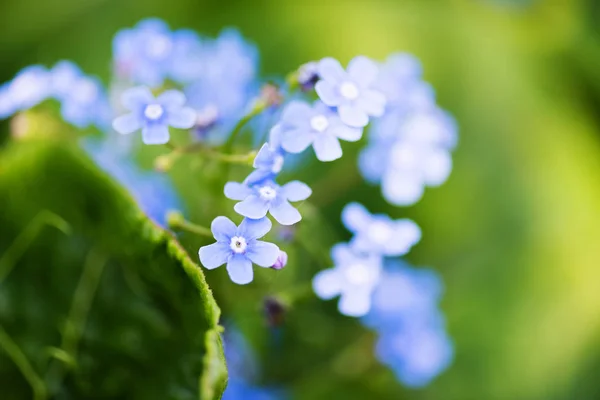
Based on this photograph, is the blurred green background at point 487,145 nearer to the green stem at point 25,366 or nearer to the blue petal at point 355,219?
the blue petal at point 355,219

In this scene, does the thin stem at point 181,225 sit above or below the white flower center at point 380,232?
below

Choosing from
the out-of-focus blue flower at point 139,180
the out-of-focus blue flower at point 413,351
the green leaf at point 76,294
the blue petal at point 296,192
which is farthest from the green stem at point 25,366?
the out-of-focus blue flower at point 413,351

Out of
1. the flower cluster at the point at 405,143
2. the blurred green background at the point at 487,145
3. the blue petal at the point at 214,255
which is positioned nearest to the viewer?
the blue petal at the point at 214,255

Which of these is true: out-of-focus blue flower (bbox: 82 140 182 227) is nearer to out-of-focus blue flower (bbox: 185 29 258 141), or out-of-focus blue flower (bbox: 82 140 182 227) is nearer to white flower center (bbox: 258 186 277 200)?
out-of-focus blue flower (bbox: 185 29 258 141)

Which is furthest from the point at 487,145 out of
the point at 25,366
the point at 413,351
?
the point at 25,366

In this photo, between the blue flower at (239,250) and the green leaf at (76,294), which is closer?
the blue flower at (239,250)

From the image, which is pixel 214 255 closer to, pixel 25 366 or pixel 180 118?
pixel 180 118

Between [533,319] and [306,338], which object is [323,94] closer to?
[306,338]
